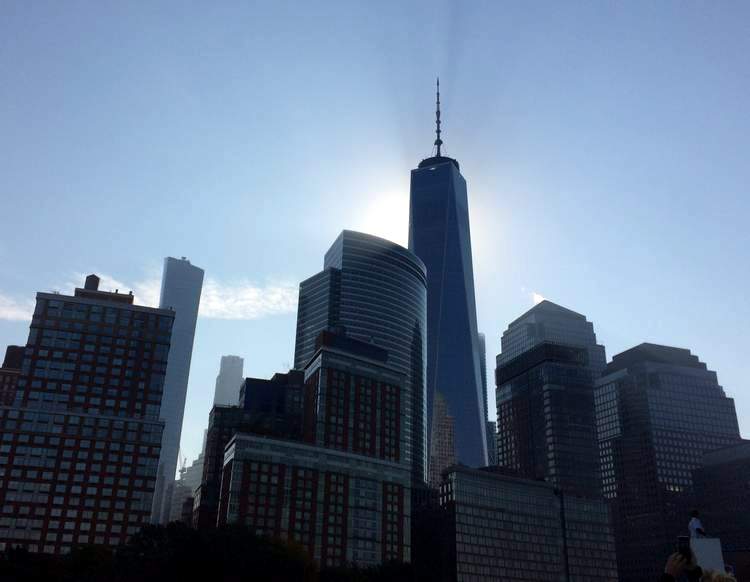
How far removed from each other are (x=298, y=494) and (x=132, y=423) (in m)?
48.5

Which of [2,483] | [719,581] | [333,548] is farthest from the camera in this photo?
[333,548]

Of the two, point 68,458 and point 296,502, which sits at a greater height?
point 68,458

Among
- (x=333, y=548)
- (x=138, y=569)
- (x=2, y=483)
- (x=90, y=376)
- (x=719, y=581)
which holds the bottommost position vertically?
(x=719, y=581)

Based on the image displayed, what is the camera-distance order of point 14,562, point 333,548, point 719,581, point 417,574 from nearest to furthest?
point 719,581, point 14,562, point 417,574, point 333,548

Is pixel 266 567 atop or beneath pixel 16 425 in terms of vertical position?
beneath

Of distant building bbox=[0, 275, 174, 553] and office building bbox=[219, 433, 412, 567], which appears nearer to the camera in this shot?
distant building bbox=[0, 275, 174, 553]

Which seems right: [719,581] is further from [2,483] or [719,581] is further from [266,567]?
[2,483]

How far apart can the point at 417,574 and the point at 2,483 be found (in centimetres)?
10507

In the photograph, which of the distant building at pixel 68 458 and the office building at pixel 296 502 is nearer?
the distant building at pixel 68 458

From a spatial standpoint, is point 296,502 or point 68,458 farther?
point 296,502

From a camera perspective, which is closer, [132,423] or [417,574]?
[417,574]

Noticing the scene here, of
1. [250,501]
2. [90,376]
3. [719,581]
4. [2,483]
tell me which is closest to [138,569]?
[250,501]

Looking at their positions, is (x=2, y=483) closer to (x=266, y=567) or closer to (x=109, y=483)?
(x=109, y=483)

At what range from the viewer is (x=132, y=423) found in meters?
195
